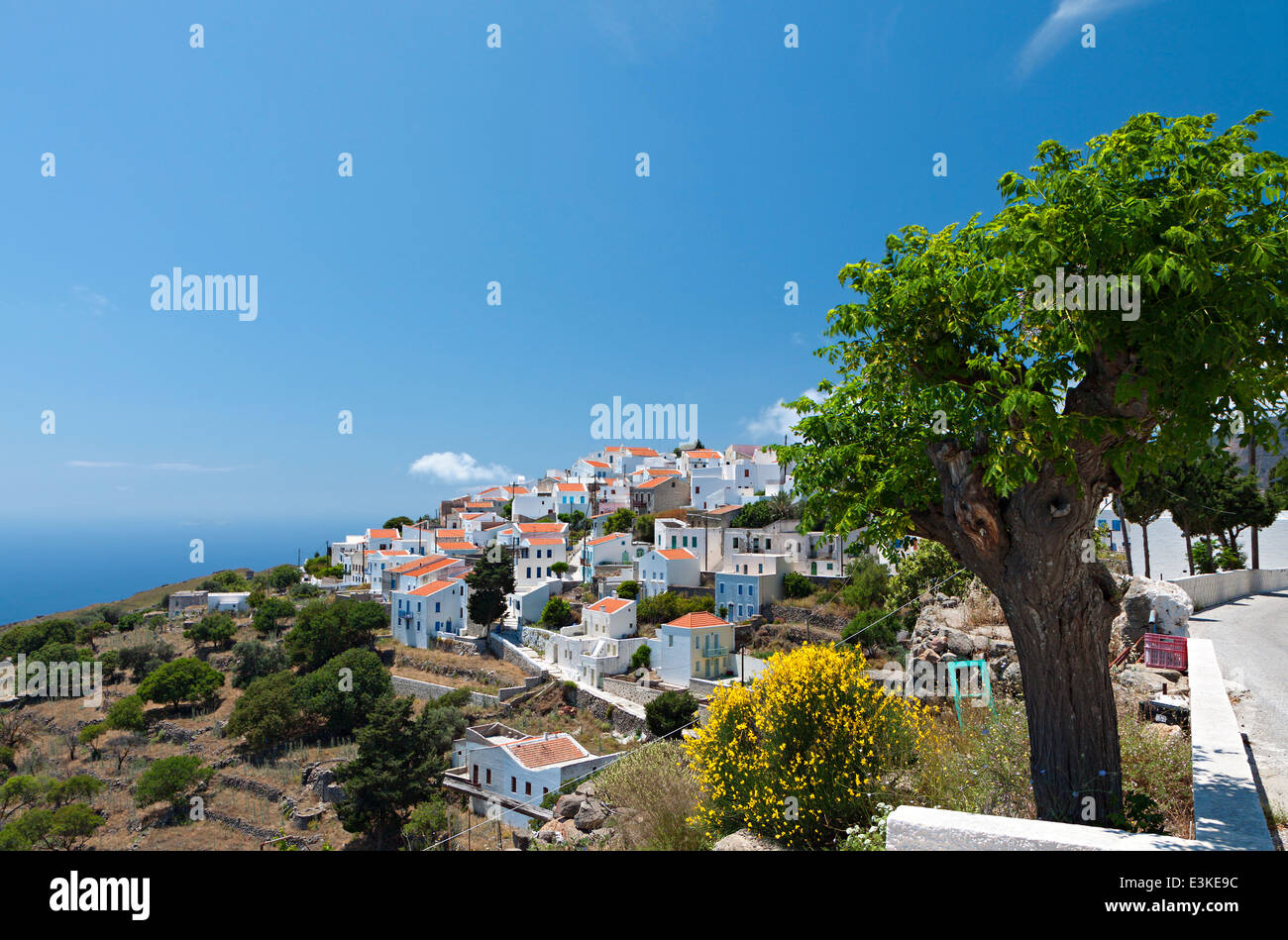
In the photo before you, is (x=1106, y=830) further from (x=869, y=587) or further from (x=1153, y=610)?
(x=869, y=587)

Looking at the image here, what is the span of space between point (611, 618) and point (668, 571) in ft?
23.1

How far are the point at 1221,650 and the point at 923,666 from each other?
21.5ft

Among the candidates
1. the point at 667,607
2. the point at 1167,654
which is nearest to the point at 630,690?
the point at 667,607

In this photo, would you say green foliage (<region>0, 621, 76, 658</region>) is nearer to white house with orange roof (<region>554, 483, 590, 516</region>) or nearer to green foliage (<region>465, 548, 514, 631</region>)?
green foliage (<region>465, 548, 514, 631</region>)

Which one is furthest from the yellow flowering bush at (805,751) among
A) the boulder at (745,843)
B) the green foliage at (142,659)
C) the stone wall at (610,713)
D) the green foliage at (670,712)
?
the green foliage at (142,659)

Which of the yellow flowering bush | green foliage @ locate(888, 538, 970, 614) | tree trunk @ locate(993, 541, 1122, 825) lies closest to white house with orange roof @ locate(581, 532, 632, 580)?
green foliage @ locate(888, 538, 970, 614)

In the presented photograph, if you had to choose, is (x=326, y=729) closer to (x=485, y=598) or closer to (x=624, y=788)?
(x=485, y=598)

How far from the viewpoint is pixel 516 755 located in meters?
25.6

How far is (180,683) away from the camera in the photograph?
43875 millimetres

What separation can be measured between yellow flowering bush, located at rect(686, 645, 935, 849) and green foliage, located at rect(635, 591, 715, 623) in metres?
36.7

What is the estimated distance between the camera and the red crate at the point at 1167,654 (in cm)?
1013

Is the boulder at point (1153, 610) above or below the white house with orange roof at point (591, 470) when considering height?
below

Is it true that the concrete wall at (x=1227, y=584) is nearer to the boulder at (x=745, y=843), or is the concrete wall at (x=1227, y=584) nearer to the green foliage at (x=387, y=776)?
the boulder at (x=745, y=843)

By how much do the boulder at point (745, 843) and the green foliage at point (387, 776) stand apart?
24.5 metres
